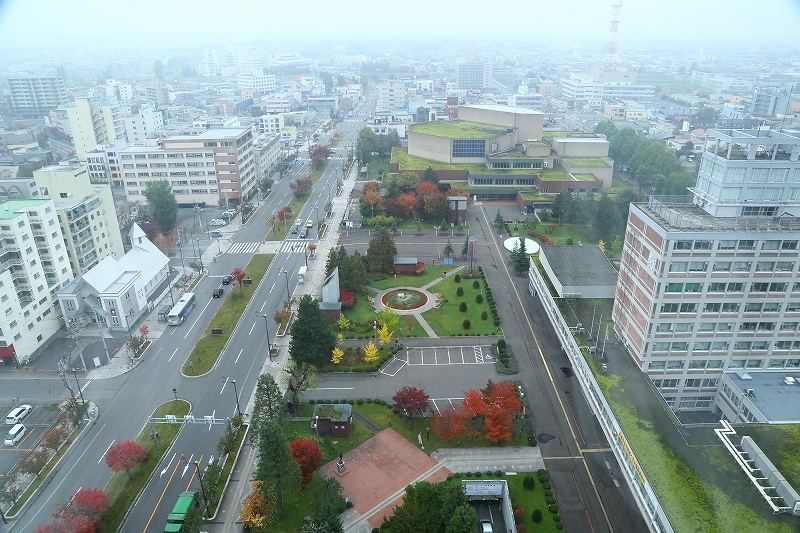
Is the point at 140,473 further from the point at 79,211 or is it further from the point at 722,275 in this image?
the point at 722,275

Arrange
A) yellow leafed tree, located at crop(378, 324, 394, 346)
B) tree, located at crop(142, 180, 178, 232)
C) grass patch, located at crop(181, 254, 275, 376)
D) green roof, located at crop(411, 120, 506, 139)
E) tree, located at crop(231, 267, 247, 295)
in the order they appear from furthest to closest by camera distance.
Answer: green roof, located at crop(411, 120, 506, 139) → tree, located at crop(142, 180, 178, 232) → tree, located at crop(231, 267, 247, 295) → yellow leafed tree, located at crop(378, 324, 394, 346) → grass patch, located at crop(181, 254, 275, 376)

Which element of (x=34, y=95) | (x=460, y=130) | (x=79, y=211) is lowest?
(x=460, y=130)

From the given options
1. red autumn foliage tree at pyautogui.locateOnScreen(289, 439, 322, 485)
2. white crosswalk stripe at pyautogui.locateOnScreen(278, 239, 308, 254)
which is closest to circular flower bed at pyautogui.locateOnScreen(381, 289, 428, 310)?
white crosswalk stripe at pyautogui.locateOnScreen(278, 239, 308, 254)

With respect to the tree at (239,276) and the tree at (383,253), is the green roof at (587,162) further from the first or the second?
the tree at (239,276)

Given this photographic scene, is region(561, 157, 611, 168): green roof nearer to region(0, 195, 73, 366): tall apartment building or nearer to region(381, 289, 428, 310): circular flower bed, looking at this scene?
region(381, 289, 428, 310): circular flower bed

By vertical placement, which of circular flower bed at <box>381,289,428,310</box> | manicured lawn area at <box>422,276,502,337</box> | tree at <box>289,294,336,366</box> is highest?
tree at <box>289,294,336,366</box>

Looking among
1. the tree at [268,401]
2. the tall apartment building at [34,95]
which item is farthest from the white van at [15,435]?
the tall apartment building at [34,95]

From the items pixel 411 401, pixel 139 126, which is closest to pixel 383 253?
pixel 411 401
